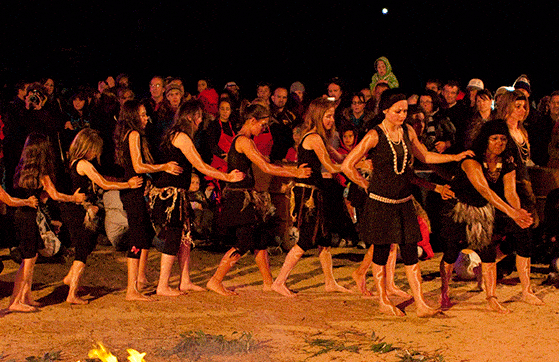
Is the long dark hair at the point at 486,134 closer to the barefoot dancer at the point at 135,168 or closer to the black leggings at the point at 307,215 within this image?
the black leggings at the point at 307,215

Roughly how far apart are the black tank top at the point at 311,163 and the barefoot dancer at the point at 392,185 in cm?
91

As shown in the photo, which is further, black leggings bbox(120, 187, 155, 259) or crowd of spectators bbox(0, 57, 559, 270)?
crowd of spectators bbox(0, 57, 559, 270)

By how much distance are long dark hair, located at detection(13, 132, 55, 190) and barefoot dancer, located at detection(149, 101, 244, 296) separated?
1.17m

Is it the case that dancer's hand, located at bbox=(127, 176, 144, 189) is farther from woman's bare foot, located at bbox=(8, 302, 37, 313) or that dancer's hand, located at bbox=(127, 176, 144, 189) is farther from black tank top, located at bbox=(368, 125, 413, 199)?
black tank top, located at bbox=(368, 125, 413, 199)

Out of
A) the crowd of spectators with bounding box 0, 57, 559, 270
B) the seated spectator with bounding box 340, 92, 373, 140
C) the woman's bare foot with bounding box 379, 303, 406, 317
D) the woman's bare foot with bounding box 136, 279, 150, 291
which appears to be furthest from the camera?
the seated spectator with bounding box 340, 92, 373, 140

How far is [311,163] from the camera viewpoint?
304 inches

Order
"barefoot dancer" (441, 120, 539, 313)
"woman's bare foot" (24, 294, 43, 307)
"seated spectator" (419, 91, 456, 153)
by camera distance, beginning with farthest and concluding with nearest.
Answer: "seated spectator" (419, 91, 456, 153), "woman's bare foot" (24, 294, 43, 307), "barefoot dancer" (441, 120, 539, 313)

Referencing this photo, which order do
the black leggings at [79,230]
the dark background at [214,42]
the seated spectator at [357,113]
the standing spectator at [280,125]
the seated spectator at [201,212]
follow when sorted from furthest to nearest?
the dark background at [214,42] → the seated spectator at [357,113] → the standing spectator at [280,125] → the seated spectator at [201,212] → the black leggings at [79,230]

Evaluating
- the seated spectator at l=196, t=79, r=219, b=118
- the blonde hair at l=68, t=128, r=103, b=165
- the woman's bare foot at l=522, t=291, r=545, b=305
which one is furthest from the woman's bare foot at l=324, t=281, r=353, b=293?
the seated spectator at l=196, t=79, r=219, b=118

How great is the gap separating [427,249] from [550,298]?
2.00 meters

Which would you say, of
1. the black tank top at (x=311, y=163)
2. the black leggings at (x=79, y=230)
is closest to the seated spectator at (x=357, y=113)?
the black tank top at (x=311, y=163)

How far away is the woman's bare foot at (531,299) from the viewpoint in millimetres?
7324

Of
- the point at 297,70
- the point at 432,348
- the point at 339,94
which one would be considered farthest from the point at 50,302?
the point at 297,70

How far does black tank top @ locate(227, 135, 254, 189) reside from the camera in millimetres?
7793
